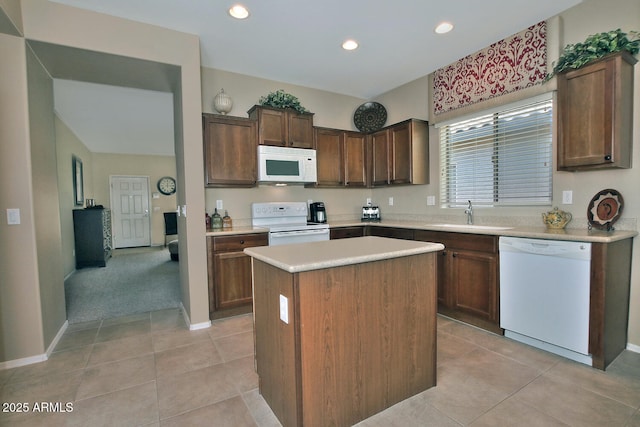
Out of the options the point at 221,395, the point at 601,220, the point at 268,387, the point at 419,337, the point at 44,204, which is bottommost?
the point at 221,395

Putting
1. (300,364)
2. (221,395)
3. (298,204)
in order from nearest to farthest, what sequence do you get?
(300,364) < (221,395) < (298,204)

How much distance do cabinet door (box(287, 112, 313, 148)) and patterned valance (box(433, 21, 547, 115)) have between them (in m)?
1.55

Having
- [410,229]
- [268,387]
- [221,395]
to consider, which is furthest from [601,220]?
[221,395]

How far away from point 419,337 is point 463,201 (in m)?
2.20

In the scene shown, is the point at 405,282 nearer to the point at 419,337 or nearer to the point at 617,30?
the point at 419,337

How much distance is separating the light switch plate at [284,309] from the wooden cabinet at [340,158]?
269 cm

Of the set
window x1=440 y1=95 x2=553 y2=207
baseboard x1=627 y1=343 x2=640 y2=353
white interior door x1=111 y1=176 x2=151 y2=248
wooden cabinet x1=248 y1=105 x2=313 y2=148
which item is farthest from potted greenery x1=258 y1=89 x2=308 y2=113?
white interior door x1=111 y1=176 x2=151 y2=248

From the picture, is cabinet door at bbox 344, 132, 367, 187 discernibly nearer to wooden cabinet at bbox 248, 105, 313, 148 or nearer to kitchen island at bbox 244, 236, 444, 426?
wooden cabinet at bbox 248, 105, 313, 148

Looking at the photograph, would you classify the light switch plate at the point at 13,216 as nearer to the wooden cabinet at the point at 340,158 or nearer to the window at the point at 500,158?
the wooden cabinet at the point at 340,158

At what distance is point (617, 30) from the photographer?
2180mm

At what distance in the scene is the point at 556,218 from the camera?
8.30ft

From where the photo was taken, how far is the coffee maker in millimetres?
4102

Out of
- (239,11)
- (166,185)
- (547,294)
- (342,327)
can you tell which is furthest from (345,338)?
(166,185)

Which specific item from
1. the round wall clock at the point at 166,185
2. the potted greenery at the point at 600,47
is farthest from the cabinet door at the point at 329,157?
the round wall clock at the point at 166,185
